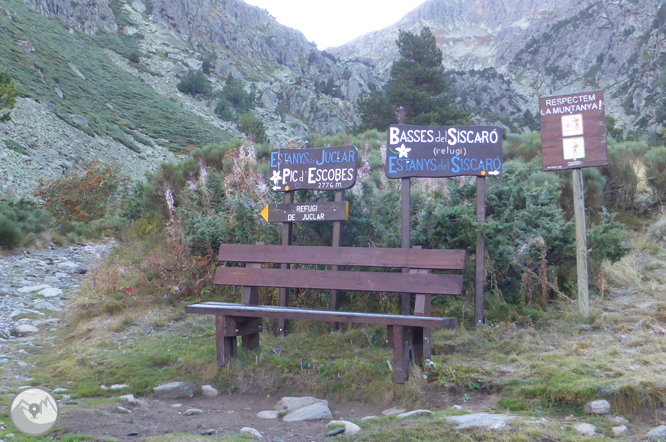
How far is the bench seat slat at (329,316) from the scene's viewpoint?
388 centimetres

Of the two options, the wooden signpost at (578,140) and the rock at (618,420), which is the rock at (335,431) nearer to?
the rock at (618,420)

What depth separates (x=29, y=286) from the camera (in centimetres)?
776

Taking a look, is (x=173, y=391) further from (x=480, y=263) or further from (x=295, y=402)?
(x=480, y=263)

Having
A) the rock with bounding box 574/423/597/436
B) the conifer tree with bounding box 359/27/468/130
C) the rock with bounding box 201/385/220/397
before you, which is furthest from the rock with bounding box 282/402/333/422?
the conifer tree with bounding box 359/27/468/130

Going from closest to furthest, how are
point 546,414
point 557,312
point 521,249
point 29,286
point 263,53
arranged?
point 546,414 → point 557,312 → point 521,249 → point 29,286 → point 263,53

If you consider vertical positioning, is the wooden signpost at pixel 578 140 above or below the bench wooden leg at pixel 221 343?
above

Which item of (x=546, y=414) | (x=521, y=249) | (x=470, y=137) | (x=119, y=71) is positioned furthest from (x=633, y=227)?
(x=119, y=71)

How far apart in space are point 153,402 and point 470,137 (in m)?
3.90

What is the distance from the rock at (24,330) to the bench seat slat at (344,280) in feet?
8.17

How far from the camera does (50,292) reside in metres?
7.54

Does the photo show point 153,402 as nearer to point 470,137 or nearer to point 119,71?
point 470,137

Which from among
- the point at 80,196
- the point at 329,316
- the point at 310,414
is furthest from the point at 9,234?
the point at 310,414

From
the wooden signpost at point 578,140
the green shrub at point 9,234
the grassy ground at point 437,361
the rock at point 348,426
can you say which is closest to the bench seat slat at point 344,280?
the grassy ground at point 437,361

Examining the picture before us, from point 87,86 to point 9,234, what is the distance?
34.3 m
